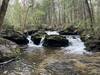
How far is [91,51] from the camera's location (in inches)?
752

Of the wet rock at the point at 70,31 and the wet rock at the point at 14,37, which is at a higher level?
the wet rock at the point at 14,37

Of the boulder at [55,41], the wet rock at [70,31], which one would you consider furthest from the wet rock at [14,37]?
the wet rock at [70,31]

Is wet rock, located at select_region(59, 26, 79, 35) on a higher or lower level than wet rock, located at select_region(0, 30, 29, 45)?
lower

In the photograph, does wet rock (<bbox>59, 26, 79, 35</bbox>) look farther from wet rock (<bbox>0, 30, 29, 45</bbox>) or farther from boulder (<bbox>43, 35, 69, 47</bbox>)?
wet rock (<bbox>0, 30, 29, 45</bbox>)

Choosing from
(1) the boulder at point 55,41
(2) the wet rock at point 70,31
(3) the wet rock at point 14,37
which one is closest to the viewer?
(3) the wet rock at point 14,37

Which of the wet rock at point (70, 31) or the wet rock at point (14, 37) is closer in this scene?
the wet rock at point (14, 37)

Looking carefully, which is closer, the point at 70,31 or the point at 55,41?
the point at 55,41

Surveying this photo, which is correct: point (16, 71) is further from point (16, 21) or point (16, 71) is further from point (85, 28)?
point (16, 21)

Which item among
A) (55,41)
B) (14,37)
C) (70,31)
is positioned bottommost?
(70,31)

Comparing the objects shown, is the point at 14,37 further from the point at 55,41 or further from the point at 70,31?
the point at 70,31

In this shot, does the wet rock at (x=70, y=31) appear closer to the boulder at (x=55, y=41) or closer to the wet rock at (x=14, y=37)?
the boulder at (x=55, y=41)

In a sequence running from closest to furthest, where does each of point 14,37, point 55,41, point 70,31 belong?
1. point 14,37
2. point 55,41
3. point 70,31

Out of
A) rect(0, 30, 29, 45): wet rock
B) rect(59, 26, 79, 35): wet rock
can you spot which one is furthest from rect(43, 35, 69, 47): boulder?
rect(59, 26, 79, 35): wet rock

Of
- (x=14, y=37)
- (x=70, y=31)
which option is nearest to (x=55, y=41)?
(x=14, y=37)
